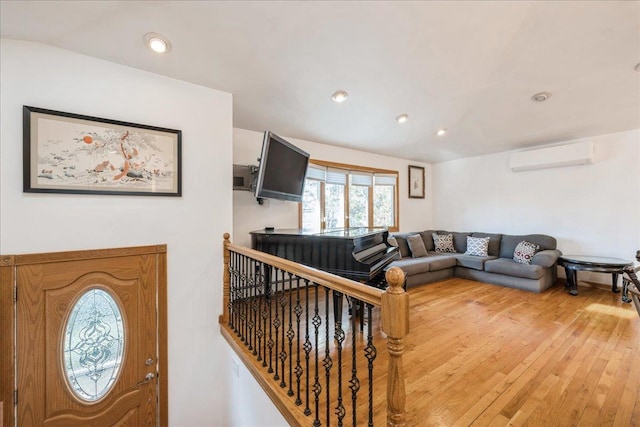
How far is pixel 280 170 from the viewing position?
3062mm

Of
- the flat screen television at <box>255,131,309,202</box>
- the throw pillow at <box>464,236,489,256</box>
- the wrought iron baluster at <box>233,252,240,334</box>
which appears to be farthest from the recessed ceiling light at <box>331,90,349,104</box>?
the throw pillow at <box>464,236,489,256</box>

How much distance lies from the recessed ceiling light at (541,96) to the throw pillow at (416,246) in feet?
8.99

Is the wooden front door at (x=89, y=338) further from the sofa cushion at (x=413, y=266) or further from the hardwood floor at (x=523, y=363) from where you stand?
the sofa cushion at (x=413, y=266)

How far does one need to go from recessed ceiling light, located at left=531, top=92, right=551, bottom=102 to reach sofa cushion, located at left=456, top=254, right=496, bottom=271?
2.57 meters

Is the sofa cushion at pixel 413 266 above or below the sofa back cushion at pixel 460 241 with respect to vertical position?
below

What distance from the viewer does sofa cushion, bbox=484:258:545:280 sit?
4051mm

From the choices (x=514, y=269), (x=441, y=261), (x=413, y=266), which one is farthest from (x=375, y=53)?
(x=514, y=269)

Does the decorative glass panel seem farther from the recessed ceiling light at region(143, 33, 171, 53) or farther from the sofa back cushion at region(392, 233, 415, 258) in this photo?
the sofa back cushion at region(392, 233, 415, 258)

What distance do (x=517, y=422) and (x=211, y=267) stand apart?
2.63 metres

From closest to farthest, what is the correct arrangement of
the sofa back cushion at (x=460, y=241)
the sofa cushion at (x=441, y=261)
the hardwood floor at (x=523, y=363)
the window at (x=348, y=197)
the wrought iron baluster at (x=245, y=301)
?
the hardwood floor at (x=523, y=363) → the wrought iron baluster at (x=245, y=301) → the window at (x=348, y=197) → the sofa cushion at (x=441, y=261) → the sofa back cushion at (x=460, y=241)

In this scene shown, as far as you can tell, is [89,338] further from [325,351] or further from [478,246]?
[478,246]

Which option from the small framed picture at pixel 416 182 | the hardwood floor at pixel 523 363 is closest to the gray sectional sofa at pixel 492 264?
the hardwood floor at pixel 523 363

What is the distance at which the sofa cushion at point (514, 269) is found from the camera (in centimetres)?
405

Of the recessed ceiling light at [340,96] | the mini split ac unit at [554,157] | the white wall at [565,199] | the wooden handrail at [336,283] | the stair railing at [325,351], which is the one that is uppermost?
the recessed ceiling light at [340,96]
